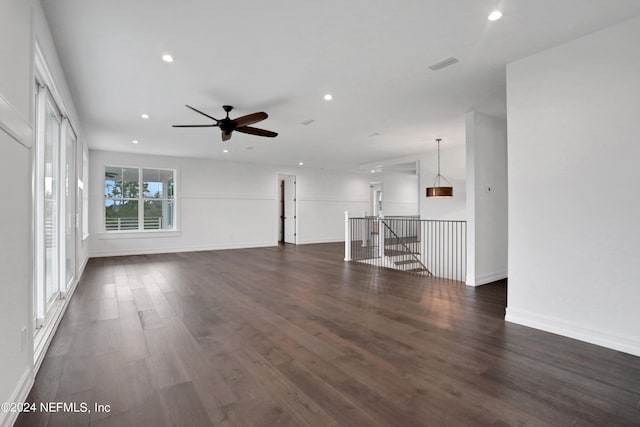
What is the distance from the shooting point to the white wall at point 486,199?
15.8 feet

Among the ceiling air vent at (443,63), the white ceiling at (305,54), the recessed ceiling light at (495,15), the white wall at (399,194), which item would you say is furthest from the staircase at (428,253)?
the recessed ceiling light at (495,15)

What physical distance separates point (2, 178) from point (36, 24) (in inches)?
56.8

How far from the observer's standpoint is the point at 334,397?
76.7 inches

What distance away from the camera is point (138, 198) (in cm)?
854

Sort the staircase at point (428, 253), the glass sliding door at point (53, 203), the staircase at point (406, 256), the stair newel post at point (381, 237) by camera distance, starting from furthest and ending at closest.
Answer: the staircase at point (406, 256) < the stair newel post at point (381, 237) < the staircase at point (428, 253) < the glass sliding door at point (53, 203)

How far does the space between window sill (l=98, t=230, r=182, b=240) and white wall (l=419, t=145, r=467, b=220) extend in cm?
712

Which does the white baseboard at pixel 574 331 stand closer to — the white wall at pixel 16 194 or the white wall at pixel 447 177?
the white wall at pixel 16 194

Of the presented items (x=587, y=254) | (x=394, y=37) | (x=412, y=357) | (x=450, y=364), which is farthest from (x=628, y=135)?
(x=412, y=357)

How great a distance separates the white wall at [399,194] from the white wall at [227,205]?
4.43ft

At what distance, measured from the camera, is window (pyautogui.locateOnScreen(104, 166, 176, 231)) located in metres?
8.21

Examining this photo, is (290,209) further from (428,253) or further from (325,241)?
(428,253)

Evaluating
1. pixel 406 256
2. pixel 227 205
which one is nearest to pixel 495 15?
pixel 406 256

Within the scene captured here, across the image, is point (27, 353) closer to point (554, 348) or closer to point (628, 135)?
point (554, 348)

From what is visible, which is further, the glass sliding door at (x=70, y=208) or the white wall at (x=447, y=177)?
the white wall at (x=447, y=177)
